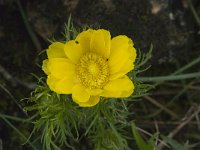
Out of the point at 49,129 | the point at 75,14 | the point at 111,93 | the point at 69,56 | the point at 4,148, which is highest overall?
the point at 75,14

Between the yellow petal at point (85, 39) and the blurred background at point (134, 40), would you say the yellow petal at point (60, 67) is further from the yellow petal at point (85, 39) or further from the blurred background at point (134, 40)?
the blurred background at point (134, 40)

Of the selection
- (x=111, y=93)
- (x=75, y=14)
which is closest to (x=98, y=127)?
(x=111, y=93)

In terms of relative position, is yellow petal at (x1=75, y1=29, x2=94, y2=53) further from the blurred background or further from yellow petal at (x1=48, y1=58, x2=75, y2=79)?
the blurred background

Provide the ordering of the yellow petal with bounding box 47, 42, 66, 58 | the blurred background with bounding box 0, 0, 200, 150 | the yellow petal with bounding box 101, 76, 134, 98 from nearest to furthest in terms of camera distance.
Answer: the yellow petal with bounding box 101, 76, 134, 98, the yellow petal with bounding box 47, 42, 66, 58, the blurred background with bounding box 0, 0, 200, 150

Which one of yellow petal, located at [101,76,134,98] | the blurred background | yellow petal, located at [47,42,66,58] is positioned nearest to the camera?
yellow petal, located at [101,76,134,98]

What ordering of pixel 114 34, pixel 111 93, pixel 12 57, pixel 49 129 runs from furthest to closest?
pixel 12 57 → pixel 114 34 → pixel 49 129 → pixel 111 93

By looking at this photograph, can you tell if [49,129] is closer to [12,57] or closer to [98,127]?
[98,127]

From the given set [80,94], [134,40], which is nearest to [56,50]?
[80,94]

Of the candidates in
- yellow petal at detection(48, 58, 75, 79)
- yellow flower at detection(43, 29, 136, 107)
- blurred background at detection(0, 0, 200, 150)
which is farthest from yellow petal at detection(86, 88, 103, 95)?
blurred background at detection(0, 0, 200, 150)
